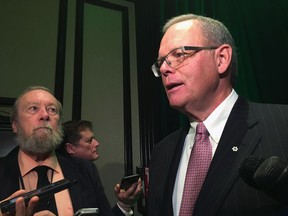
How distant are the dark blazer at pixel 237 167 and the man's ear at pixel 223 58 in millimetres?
132

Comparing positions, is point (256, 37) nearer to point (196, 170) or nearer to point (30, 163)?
point (196, 170)

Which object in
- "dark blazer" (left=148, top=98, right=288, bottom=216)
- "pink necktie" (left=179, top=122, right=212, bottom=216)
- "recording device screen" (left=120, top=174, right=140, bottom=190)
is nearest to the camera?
"dark blazer" (left=148, top=98, right=288, bottom=216)

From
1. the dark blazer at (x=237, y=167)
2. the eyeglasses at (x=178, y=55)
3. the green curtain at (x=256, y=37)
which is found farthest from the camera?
the green curtain at (x=256, y=37)

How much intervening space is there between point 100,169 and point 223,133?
1796 mm

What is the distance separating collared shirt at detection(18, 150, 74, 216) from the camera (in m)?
1.21

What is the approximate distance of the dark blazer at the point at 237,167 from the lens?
2.32 feet

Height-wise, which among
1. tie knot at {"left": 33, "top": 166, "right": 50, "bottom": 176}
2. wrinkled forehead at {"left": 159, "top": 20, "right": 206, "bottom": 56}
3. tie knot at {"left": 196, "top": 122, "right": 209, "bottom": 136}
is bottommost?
tie knot at {"left": 33, "top": 166, "right": 50, "bottom": 176}

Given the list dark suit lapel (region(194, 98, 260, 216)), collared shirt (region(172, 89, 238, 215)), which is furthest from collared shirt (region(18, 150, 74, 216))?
dark suit lapel (region(194, 98, 260, 216))

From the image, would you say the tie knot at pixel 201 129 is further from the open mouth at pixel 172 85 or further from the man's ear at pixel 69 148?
the man's ear at pixel 69 148

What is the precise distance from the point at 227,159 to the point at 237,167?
4cm

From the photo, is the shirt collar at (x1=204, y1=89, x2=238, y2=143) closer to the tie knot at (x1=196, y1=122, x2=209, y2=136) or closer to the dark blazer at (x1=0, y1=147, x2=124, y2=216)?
the tie knot at (x1=196, y1=122, x2=209, y2=136)

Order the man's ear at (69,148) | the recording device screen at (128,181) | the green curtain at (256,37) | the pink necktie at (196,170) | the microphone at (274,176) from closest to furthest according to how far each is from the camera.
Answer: the microphone at (274,176) < the pink necktie at (196,170) < the recording device screen at (128,181) < the man's ear at (69,148) < the green curtain at (256,37)

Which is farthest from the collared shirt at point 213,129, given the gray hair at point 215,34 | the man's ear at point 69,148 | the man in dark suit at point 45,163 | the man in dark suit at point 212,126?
the man's ear at point 69,148

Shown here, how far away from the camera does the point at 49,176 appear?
51.2 inches
